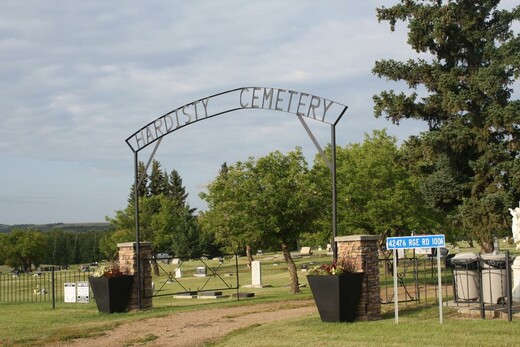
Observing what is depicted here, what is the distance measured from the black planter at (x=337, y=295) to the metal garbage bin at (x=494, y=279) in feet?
9.08

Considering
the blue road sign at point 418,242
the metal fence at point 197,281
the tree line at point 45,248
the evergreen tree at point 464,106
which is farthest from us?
the tree line at point 45,248

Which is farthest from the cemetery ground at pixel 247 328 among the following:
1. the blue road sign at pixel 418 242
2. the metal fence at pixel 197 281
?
the metal fence at pixel 197 281

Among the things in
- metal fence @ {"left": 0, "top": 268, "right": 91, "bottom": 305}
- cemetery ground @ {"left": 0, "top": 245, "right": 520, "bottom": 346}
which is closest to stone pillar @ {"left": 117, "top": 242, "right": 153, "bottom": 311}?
cemetery ground @ {"left": 0, "top": 245, "right": 520, "bottom": 346}

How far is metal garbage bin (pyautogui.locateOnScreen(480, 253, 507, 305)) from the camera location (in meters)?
13.9

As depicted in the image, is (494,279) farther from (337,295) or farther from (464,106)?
(464,106)

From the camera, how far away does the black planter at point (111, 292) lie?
1797 centimetres

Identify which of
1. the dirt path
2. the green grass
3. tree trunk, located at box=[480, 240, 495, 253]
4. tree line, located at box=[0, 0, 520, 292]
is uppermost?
tree line, located at box=[0, 0, 520, 292]

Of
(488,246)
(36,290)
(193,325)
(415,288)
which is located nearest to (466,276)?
(193,325)

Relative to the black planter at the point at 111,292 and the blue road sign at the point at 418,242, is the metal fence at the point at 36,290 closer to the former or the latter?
the black planter at the point at 111,292

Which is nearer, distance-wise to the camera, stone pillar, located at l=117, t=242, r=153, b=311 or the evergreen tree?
stone pillar, located at l=117, t=242, r=153, b=311

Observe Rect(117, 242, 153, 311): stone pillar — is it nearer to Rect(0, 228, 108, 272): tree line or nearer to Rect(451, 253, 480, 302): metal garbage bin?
Rect(451, 253, 480, 302): metal garbage bin

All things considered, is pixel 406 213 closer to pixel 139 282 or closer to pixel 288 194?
pixel 288 194

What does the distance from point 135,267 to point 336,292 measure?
276 inches

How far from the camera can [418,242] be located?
12.7 m
